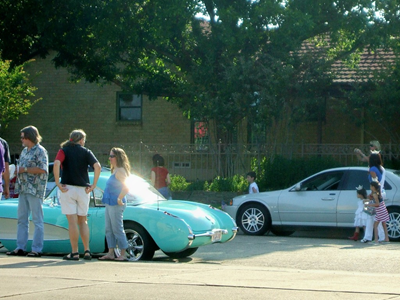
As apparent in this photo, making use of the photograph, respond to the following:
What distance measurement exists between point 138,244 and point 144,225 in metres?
0.32

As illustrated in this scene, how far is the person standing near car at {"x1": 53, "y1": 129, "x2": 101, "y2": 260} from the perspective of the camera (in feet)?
31.9

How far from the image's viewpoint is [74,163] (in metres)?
9.76

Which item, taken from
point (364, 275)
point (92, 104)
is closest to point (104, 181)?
point (364, 275)

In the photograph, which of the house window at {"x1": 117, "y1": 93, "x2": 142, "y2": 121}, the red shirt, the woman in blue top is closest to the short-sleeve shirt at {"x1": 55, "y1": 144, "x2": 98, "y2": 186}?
the woman in blue top

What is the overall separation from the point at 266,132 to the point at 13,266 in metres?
12.2

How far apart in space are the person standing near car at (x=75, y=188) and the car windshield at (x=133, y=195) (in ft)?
2.85

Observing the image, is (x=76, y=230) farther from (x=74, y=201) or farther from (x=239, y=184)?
(x=239, y=184)

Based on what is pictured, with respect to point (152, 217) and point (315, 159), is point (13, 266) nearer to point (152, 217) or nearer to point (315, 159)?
point (152, 217)

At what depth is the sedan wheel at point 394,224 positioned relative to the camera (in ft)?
45.7

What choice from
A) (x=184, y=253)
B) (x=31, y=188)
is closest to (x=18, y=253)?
(x=31, y=188)

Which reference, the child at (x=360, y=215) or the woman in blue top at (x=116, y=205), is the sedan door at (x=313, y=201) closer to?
the child at (x=360, y=215)

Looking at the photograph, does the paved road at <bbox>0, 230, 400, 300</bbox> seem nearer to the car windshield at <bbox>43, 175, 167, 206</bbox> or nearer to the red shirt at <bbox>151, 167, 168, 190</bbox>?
the car windshield at <bbox>43, 175, 167, 206</bbox>

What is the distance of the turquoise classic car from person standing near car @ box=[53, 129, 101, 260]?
640 millimetres

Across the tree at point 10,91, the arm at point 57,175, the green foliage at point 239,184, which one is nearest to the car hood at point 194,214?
the arm at point 57,175
